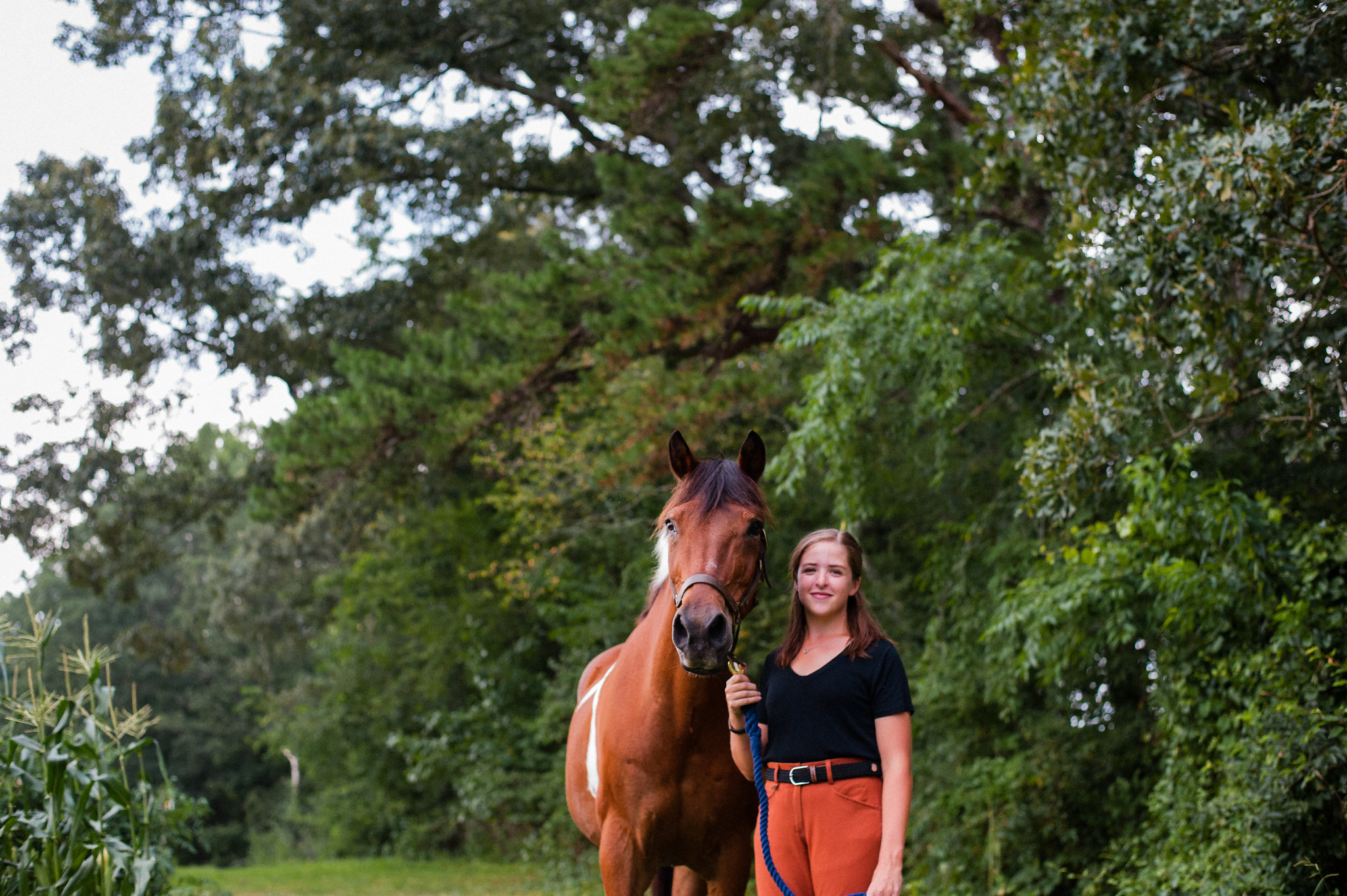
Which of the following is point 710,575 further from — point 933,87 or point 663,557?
point 933,87

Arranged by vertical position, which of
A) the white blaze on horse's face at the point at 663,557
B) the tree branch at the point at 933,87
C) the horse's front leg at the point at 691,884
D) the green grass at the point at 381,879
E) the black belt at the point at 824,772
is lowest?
the green grass at the point at 381,879

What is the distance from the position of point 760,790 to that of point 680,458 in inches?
35.7

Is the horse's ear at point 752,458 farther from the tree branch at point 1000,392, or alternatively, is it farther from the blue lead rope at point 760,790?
the tree branch at point 1000,392

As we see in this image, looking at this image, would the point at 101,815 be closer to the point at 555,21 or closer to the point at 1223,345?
the point at 1223,345

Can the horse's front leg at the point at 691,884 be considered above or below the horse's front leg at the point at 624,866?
below

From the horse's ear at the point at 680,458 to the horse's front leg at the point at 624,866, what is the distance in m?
1.07

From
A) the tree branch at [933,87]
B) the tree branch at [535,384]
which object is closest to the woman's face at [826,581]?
the tree branch at [933,87]

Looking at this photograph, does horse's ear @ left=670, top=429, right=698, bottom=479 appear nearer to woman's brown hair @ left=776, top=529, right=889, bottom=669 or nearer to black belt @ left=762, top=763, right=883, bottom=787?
woman's brown hair @ left=776, top=529, right=889, bottom=669

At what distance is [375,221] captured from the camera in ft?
39.8

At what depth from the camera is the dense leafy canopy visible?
4.54 m

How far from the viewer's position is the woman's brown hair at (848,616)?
7.73 ft

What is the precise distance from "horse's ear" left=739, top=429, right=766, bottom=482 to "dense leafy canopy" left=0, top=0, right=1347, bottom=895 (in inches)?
97.6

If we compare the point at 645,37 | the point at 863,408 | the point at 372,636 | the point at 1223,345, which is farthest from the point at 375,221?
the point at 1223,345

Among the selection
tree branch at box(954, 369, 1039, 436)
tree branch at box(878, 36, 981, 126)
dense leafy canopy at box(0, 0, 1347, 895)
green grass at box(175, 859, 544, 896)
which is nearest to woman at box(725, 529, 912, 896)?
dense leafy canopy at box(0, 0, 1347, 895)
